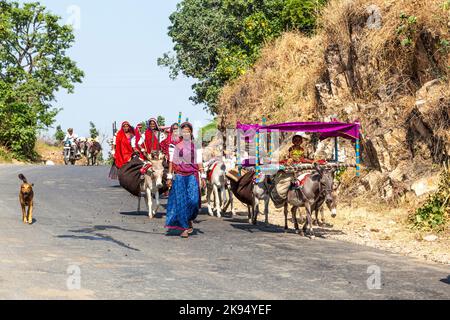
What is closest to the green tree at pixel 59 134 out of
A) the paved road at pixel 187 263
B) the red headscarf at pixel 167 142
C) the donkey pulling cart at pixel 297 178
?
the red headscarf at pixel 167 142

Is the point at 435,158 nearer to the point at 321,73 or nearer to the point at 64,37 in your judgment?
the point at 321,73

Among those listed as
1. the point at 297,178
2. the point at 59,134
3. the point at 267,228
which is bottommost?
the point at 267,228

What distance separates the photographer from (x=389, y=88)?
78.7ft

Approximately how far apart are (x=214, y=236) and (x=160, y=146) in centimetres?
639

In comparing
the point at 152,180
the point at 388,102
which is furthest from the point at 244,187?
the point at 388,102

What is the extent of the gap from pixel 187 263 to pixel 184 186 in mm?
4080

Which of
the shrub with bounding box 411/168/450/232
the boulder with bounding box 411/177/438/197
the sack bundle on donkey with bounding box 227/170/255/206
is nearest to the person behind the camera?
the shrub with bounding box 411/168/450/232

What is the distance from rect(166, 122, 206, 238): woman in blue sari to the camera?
1703cm

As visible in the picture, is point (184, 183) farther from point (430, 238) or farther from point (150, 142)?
point (430, 238)

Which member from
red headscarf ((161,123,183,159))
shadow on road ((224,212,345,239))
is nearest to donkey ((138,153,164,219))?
red headscarf ((161,123,183,159))

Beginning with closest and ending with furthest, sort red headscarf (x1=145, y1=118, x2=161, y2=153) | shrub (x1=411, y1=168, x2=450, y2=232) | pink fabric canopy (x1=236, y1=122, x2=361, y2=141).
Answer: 1. pink fabric canopy (x1=236, y1=122, x2=361, y2=141)
2. shrub (x1=411, y1=168, x2=450, y2=232)
3. red headscarf (x1=145, y1=118, x2=161, y2=153)

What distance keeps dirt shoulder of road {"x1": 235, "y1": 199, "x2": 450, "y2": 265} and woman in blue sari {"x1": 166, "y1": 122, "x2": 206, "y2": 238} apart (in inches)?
122

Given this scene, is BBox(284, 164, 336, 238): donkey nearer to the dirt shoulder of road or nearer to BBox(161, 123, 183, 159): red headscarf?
the dirt shoulder of road

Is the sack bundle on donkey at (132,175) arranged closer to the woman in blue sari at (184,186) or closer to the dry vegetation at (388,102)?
the dry vegetation at (388,102)
